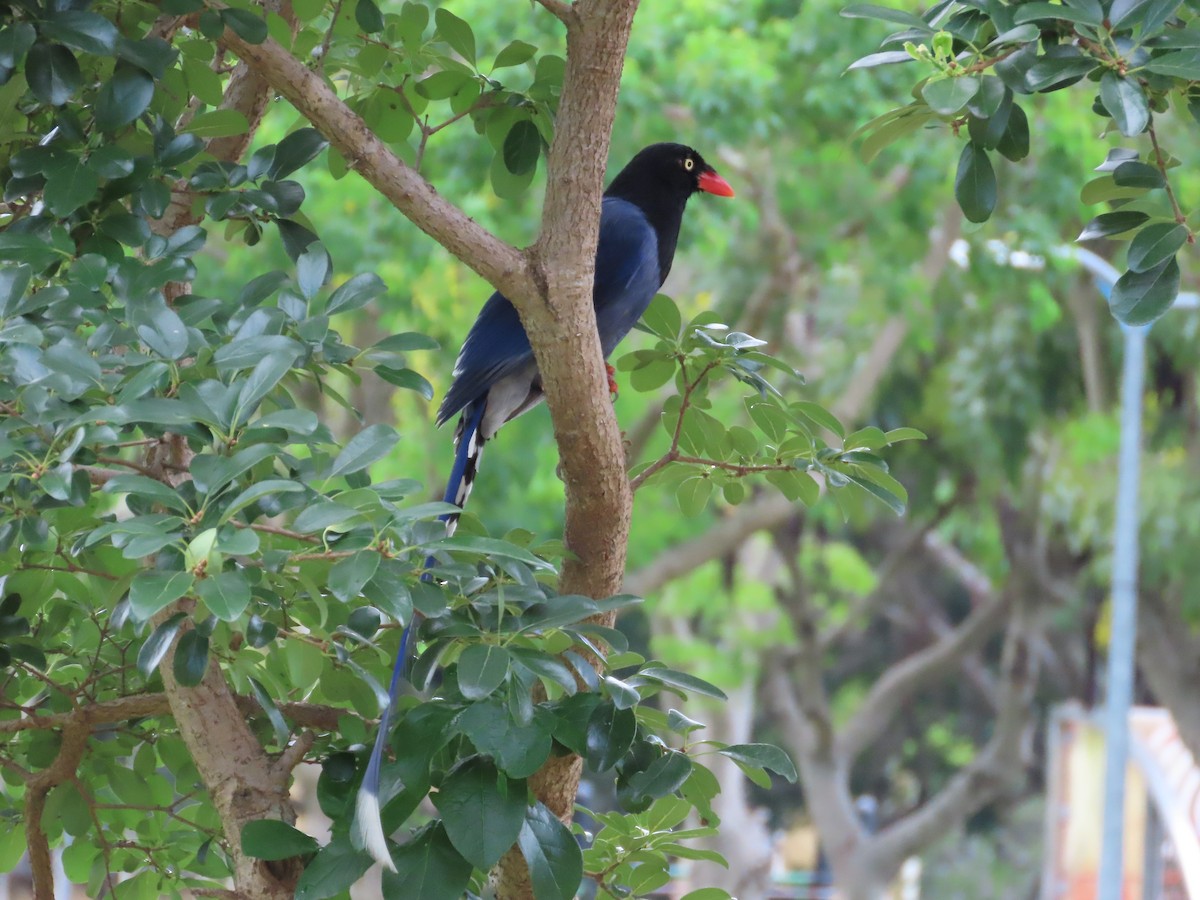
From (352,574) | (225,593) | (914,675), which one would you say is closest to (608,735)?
(352,574)

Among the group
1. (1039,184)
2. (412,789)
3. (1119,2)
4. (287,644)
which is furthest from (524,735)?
(1039,184)

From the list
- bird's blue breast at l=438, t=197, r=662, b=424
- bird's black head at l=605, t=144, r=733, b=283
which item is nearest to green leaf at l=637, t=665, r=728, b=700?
bird's blue breast at l=438, t=197, r=662, b=424

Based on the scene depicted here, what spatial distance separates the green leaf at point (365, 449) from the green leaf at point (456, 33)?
762 mm

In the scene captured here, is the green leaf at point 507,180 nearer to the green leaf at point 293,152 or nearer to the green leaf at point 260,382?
the green leaf at point 293,152

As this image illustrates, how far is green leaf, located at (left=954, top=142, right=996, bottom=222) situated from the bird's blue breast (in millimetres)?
1334

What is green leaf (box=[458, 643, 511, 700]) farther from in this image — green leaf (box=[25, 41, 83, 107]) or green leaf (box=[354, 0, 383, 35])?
green leaf (box=[354, 0, 383, 35])

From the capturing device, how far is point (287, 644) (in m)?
1.63

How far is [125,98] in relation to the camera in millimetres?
1704

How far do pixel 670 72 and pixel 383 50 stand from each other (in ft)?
19.3

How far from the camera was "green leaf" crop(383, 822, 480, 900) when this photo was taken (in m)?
1.56

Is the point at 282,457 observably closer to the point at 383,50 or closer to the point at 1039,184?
the point at 383,50

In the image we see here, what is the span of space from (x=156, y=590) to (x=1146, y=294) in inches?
44.0

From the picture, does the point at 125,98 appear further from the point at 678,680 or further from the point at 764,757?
the point at 764,757

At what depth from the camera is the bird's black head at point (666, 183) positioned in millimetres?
3510
